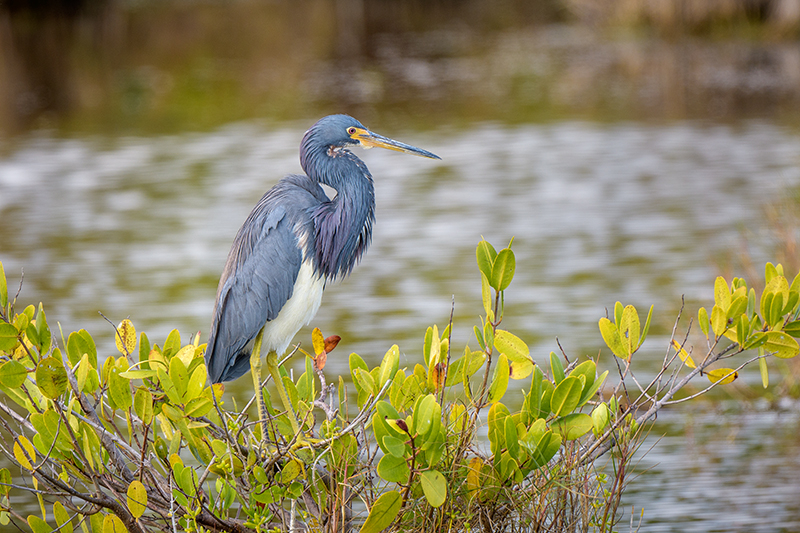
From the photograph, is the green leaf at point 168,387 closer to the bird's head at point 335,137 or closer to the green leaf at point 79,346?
the green leaf at point 79,346

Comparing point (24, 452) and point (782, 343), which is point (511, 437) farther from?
point (24, 452)

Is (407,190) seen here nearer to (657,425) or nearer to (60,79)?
(657,425)

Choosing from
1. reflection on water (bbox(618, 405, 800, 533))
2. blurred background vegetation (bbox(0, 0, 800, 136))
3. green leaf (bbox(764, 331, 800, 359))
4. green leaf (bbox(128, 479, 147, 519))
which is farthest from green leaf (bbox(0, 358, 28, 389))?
blurred background vegetation (bbox(0, 0, 800, 136))

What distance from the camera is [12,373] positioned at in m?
2.97

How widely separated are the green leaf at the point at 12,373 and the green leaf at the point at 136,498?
432 mm

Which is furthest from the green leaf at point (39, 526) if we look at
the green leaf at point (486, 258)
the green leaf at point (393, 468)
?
the green leaf at point (486, 258)

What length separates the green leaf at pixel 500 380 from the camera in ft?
10.2

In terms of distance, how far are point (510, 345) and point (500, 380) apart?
0.11 m

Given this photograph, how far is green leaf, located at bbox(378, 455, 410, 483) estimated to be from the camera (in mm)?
2801

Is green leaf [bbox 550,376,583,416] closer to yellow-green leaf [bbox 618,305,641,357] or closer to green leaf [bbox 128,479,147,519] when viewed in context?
yellow-green leaf [bbox 618,305,641,357]

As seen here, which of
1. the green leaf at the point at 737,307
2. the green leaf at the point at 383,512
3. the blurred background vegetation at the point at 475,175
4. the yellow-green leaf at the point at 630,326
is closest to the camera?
the green leaf at the point at 383,512

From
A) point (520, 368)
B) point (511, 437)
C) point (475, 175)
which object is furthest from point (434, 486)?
point (475, 175)

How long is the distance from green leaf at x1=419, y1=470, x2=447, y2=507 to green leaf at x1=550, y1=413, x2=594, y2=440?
45 centimetres

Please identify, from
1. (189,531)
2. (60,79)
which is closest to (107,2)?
(60,79)
